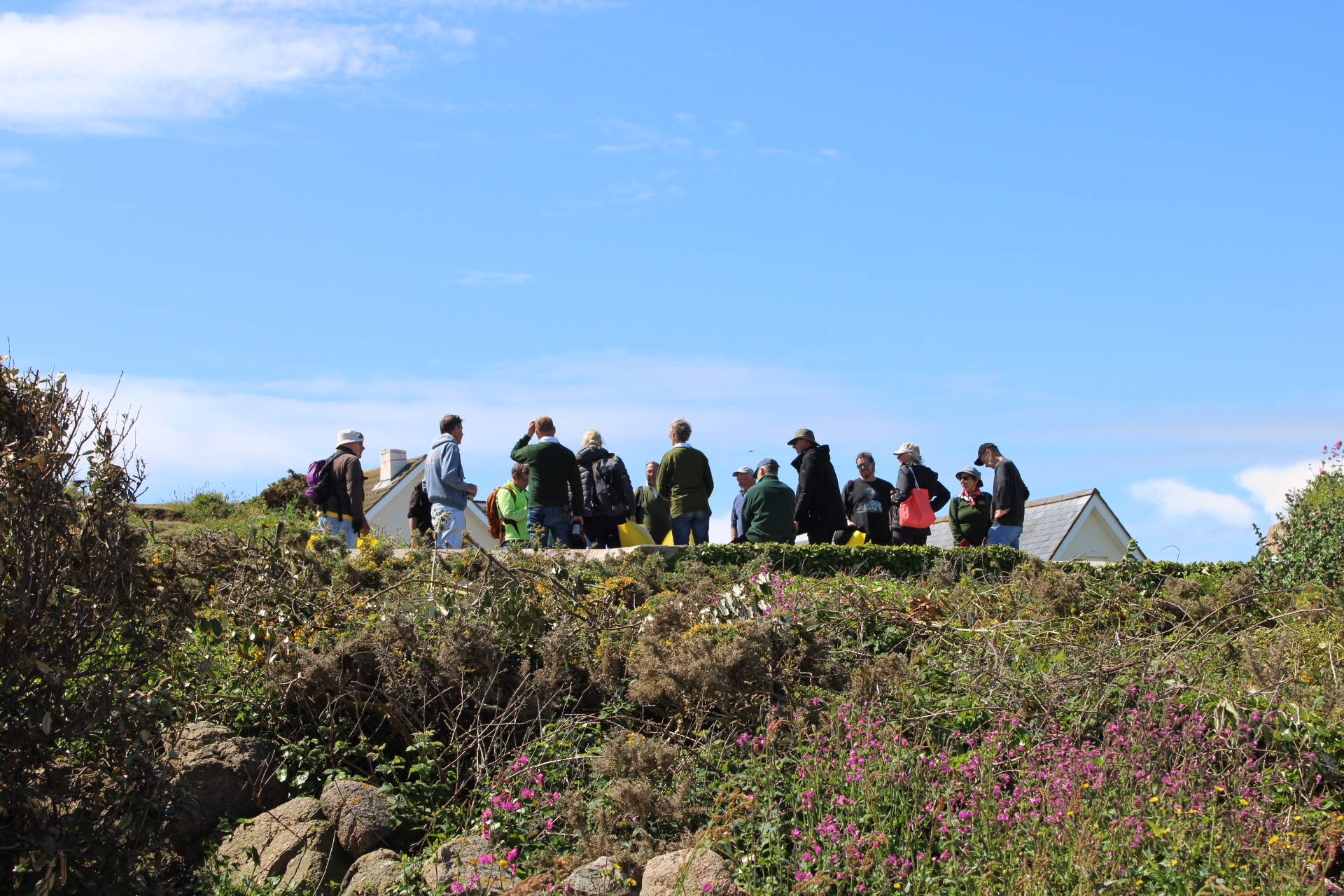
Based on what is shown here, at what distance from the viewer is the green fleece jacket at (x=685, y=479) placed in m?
12.4

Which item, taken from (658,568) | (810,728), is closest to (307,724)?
(810,728)

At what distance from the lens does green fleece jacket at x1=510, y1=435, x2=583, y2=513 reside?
11.5m

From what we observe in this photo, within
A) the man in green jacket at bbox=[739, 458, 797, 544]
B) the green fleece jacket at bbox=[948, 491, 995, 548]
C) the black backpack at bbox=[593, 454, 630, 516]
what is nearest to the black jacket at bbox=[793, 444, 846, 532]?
the man in green jacket at bbox=[739, 458, 797, 544]

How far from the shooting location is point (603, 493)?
491 inches

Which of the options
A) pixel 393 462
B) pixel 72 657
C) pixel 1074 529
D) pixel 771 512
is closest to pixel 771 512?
pixel 771 512

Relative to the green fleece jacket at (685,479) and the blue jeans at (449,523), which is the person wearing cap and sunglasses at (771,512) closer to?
the green fleece jacket at (685,479)

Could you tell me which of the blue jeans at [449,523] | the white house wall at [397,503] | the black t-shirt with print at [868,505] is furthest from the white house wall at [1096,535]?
the white house wall at [397,503]

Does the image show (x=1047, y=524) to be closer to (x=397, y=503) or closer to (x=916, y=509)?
(x=916, y=509)

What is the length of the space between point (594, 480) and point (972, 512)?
4.42m

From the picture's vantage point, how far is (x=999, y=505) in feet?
43.2

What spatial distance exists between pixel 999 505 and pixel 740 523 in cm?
295

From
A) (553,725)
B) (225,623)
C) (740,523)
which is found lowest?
(553,725)

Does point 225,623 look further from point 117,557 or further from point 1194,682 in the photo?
point 1194,682

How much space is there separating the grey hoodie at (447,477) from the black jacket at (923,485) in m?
5.19
